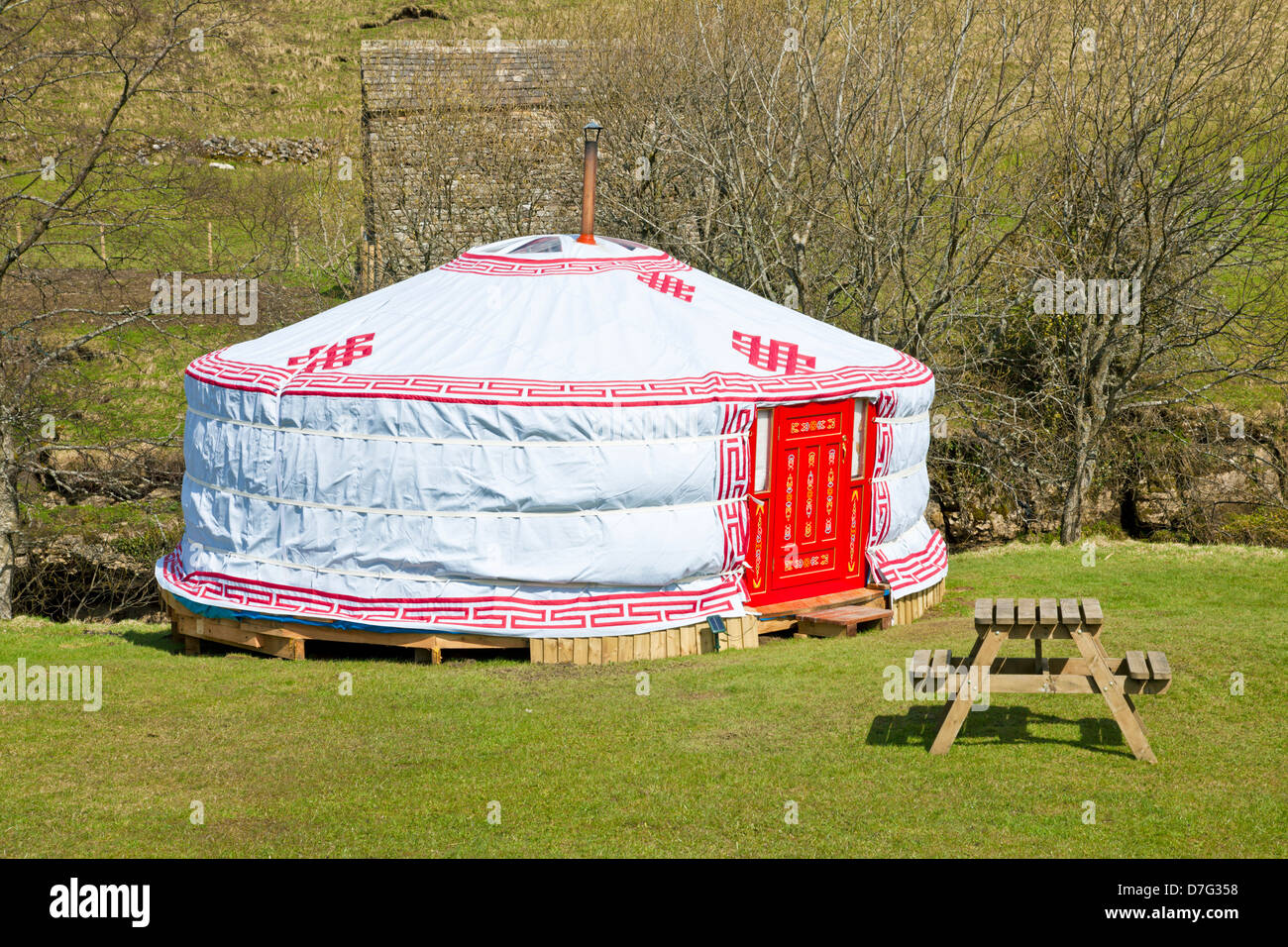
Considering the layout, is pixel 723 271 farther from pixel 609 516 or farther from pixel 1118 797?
pixel 1118 797

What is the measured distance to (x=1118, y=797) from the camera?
554 centimetres

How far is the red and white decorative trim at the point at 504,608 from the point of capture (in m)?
8.47

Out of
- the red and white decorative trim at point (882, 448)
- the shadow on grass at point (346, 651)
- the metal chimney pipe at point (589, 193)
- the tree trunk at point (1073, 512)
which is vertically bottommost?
the tree trunk at point (1073, 512)

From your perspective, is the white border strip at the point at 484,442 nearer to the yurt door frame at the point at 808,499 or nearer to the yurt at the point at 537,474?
the yurt at the point at 537,474

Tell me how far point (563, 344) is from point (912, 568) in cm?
328

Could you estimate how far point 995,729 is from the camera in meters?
6.44

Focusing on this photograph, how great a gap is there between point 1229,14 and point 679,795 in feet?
34.0

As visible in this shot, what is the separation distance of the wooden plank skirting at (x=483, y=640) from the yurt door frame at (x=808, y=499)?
505 millimetres

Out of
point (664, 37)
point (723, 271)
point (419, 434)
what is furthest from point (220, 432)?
point (664, 37)

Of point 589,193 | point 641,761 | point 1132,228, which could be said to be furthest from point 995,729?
point 1132,228

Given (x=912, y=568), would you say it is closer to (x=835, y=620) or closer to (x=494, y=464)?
(x=835, y=620)

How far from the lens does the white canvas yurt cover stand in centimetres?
840

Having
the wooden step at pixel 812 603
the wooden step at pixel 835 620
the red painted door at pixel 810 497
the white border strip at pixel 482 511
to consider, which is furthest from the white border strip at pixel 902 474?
the white border strip at pixel 482 511

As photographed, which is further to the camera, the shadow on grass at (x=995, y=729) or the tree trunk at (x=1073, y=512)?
the tree trunk at (x=1073, y=512)
